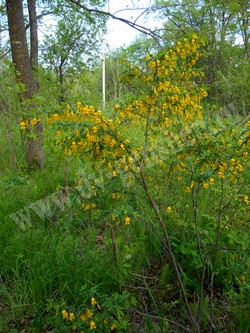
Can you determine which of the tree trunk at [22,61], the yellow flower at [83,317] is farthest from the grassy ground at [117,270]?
the tree trunk at [22,61]

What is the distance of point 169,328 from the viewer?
2033 millimetres

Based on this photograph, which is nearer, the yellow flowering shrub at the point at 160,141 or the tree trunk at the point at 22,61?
the yellow flowering shrub at the point at 160,141

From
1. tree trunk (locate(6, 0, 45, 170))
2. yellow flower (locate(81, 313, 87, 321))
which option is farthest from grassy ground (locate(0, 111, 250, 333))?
tree trunk (locate(6, 0, 45, 170))

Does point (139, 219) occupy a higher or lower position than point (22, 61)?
lower

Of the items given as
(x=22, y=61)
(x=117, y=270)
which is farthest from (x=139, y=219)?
(x=22, y=61)

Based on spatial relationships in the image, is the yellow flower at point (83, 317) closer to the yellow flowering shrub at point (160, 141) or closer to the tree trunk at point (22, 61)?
the yellow flowering shrub at point (160, 141)

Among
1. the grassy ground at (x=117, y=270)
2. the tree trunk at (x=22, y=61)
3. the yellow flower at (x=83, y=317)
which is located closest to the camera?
the yellow flower at (x=83, y=317)

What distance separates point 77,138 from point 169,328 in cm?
145

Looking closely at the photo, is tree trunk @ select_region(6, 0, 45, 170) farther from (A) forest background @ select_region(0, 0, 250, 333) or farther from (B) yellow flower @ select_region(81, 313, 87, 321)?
(B) yellow flower @ select_region(81, 313, 87, 321)

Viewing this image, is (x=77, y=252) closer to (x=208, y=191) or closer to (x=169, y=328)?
(x=169, y=328)

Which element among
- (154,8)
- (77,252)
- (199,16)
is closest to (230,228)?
(77,252)

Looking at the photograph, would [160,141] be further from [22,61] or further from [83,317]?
[22,61]

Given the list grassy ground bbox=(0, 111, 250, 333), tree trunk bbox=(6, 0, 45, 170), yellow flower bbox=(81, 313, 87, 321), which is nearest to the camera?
A: yellow flower bbox=(81, 313, 87, 321)

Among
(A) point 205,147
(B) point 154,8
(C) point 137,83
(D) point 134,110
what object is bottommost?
(A) point 205,147
